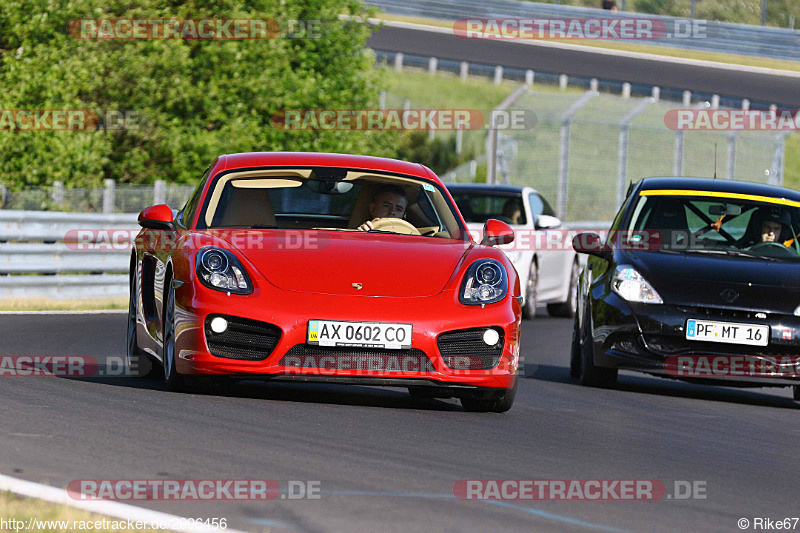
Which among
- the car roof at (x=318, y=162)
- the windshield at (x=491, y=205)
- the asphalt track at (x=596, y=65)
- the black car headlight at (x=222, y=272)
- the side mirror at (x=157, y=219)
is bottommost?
the asphalt track at (x=596, y=65)

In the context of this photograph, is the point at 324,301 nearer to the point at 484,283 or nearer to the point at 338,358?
the point at 338,358

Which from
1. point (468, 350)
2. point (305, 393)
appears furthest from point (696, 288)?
point (305, 393)

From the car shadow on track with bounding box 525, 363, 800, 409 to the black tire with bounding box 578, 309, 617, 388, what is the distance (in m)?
0.10

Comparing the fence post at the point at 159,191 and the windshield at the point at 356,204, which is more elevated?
the windshield at the point at 356,204

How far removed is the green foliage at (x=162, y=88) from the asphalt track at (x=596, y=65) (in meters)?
13.8

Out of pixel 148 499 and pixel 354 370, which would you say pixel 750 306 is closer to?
pixel 354 370

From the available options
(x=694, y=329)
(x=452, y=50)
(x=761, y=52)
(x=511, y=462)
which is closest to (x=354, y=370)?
(x=511, y=462)

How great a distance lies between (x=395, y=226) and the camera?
8789 mm

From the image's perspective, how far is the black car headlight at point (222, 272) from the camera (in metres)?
7.65

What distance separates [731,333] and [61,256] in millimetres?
10069

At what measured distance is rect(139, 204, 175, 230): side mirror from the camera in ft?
28.1

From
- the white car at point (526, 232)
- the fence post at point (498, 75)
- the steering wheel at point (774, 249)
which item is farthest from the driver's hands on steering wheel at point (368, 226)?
the fence post at point (498, 75)

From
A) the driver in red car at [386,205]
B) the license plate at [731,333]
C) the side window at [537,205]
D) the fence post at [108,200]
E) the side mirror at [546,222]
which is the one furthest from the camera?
the fence post at [108,200]

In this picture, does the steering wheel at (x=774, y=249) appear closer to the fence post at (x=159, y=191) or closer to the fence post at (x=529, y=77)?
the fence post at (x=159, y=191)
